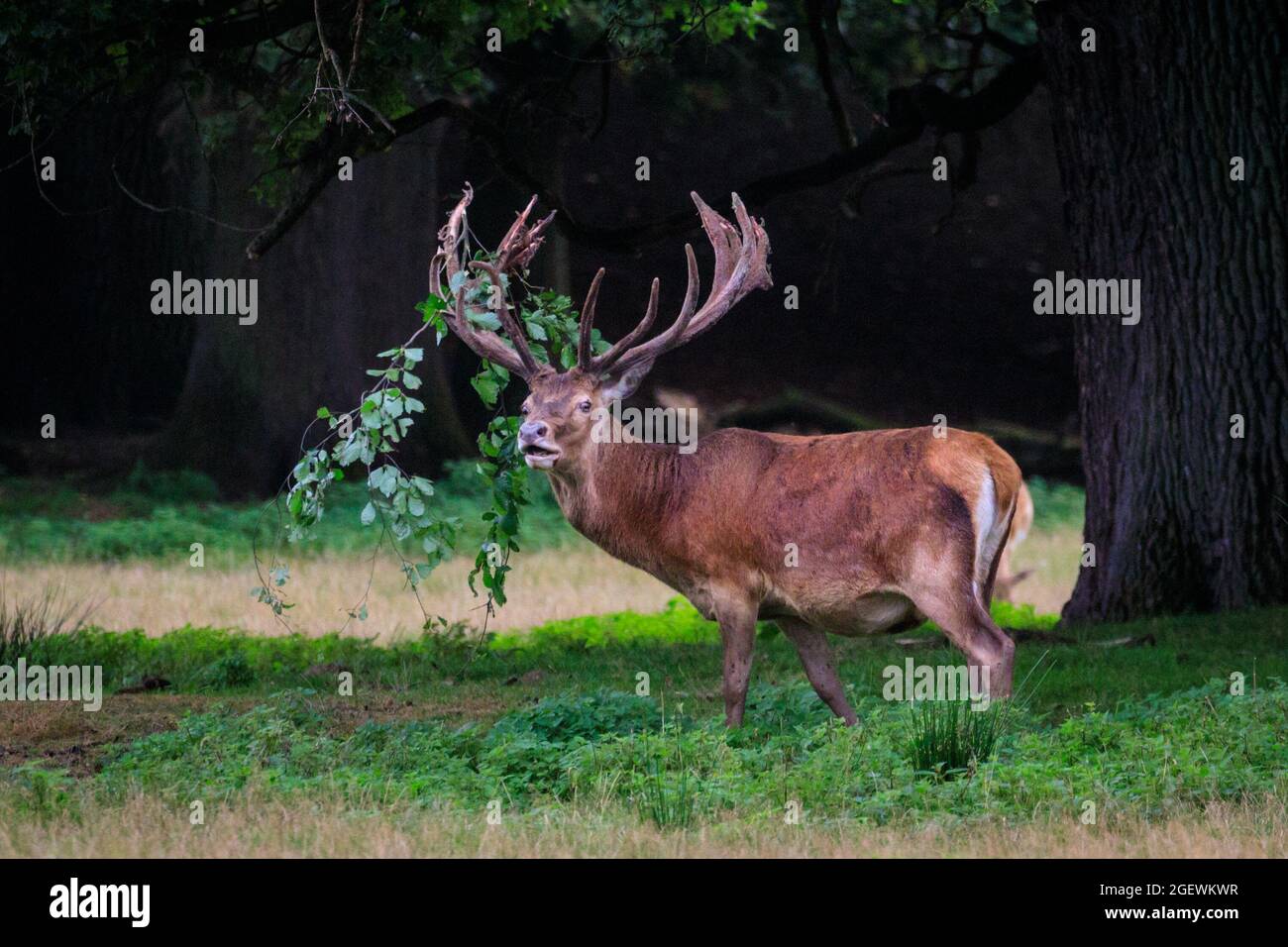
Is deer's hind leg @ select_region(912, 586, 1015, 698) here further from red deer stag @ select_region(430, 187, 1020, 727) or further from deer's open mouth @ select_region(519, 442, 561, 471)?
deer's open mouth @ select_region(519, 442, 561, 471)

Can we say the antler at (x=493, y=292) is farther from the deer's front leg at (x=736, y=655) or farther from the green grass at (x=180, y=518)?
the green grass at (x=180, y=518)

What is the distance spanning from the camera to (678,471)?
9.12m

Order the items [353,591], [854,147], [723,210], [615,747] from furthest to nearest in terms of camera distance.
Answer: [723,210] → [353,591] → [854,147] → [615,747]

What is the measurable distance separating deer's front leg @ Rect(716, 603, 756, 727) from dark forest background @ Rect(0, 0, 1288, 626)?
3.43m

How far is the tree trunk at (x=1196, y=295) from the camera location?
11.6 m

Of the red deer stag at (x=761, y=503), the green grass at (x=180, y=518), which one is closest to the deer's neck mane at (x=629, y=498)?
the red deer stag at (x=761, y=503)

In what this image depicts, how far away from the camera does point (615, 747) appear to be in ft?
25.8

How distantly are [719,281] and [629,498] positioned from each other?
1.20 metres

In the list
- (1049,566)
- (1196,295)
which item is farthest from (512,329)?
(1049,566)

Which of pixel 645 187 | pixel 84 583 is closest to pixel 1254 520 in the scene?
pixel 84 583

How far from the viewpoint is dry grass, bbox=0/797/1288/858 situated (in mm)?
6379

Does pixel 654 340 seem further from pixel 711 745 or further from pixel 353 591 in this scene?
pixel 353 591

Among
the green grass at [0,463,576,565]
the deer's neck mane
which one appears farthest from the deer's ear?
the green grass at [0,463,576,565]

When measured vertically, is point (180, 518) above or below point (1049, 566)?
above
